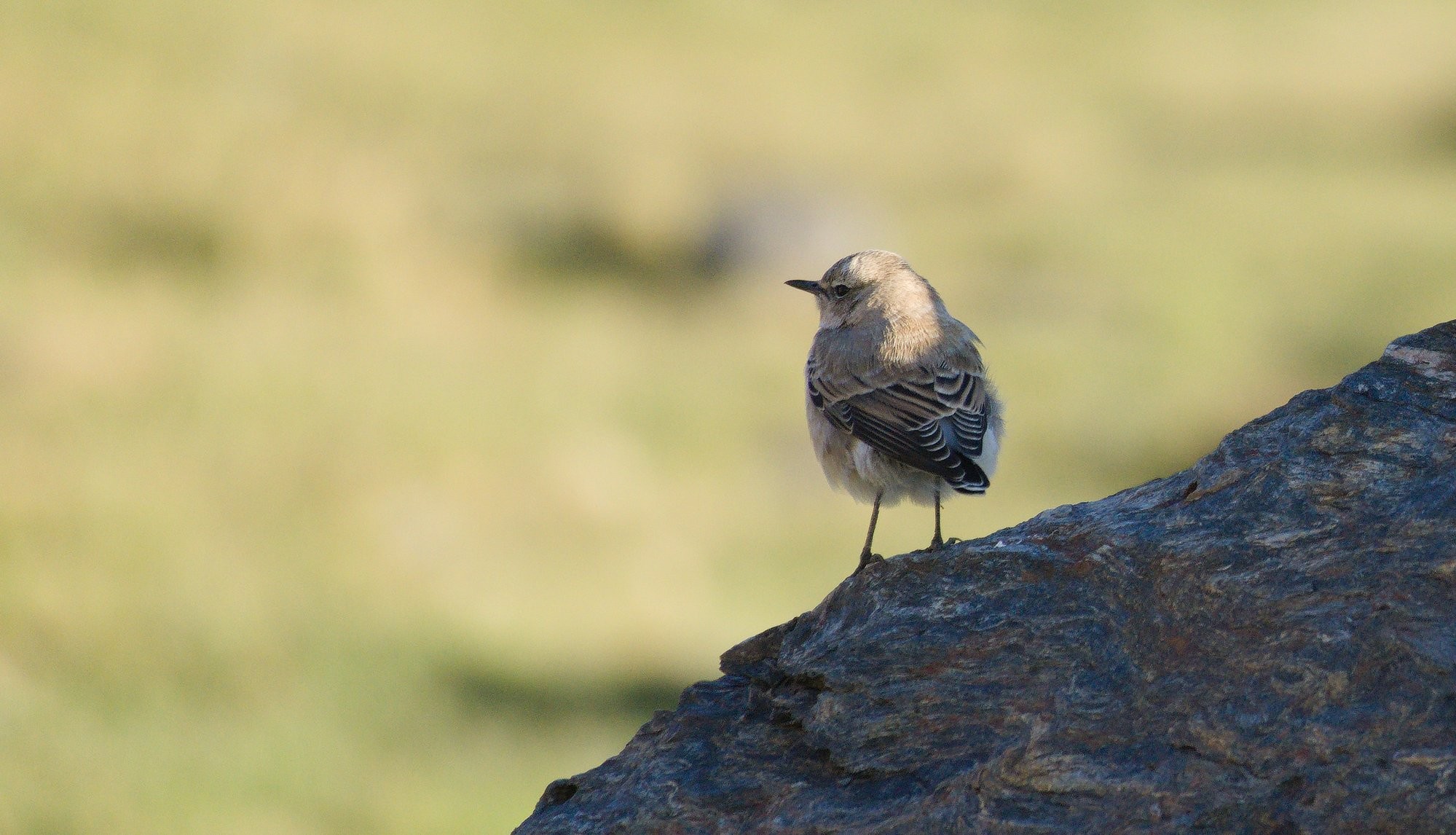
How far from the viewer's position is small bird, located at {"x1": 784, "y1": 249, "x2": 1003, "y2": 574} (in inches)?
318

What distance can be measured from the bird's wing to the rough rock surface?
2.58 ft

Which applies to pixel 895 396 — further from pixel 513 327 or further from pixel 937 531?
pixel 513 327

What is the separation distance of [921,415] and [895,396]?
28 cm

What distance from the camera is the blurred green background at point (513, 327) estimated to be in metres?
16.6

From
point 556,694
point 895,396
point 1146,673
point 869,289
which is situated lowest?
point 1146,673

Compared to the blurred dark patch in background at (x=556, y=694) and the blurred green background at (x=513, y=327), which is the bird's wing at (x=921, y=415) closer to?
the blurred green background at (x=513, y=327)

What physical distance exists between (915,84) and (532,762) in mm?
24502

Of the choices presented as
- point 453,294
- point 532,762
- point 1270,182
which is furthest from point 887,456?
point 1270,182

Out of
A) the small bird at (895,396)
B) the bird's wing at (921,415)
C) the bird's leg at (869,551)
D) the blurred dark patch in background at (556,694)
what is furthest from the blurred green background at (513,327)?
the bird's wing at (921,415)

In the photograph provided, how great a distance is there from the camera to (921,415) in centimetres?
824

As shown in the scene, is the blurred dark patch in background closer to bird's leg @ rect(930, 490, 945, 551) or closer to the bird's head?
the bird's head

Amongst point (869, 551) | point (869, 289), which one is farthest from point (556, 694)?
point (869, 551)

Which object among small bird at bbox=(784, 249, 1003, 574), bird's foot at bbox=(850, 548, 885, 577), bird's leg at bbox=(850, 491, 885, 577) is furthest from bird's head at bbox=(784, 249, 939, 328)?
bird's foot at bbox=(850, 548, 885, 577)

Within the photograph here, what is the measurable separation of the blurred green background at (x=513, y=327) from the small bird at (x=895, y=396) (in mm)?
7857
